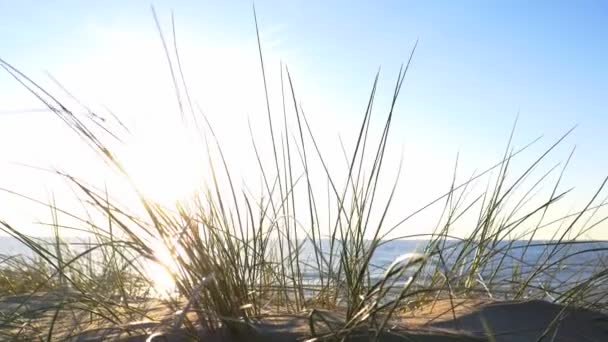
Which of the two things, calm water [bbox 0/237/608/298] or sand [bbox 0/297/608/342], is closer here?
sand [bbox 0/297/608/342]

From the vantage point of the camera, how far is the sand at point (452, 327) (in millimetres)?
1210

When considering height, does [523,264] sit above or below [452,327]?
above

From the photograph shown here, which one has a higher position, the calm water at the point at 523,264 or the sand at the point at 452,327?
the calm water at the point at 523,264

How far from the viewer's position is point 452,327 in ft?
4.13

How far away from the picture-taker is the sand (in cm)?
121

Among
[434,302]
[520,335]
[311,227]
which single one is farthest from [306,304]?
[520,335]

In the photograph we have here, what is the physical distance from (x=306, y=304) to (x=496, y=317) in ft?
1.71

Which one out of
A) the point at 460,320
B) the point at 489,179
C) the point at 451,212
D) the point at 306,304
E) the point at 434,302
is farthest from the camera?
the point at 489,179

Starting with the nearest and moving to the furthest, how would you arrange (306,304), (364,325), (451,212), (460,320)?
(364,325), (460,320), (306,304), (451,212)

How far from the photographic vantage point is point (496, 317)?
1307 mm

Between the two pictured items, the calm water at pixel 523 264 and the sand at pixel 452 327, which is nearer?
the sand at pixel 452 327

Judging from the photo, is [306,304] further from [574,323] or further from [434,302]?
[574,323]

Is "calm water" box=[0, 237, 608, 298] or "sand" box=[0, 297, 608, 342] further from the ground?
"calm water" box=[0, 237, 608, 298]

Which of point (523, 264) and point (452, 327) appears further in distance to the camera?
point (523, 264)
